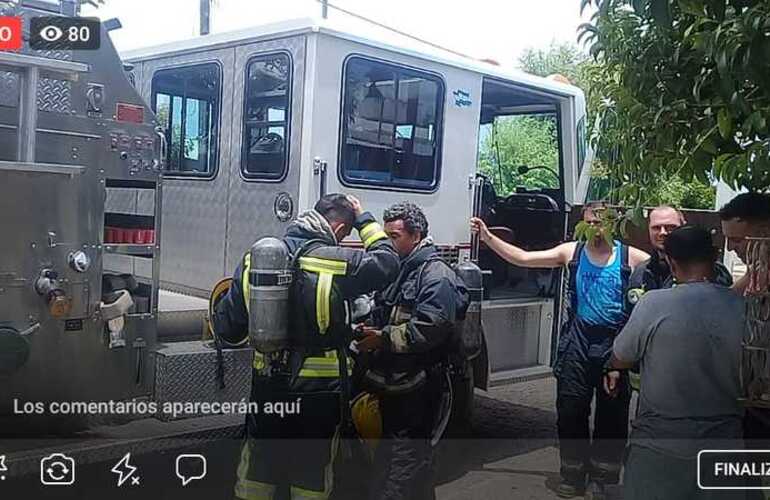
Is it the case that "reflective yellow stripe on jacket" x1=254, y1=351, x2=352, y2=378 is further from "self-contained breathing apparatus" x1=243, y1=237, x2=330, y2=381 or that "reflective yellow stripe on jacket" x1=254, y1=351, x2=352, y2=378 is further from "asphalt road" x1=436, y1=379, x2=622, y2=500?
"asphalt road" x1=436, y1=379, x2=622, y2=500

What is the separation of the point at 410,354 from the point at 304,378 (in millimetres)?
740

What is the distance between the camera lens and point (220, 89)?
198 inches

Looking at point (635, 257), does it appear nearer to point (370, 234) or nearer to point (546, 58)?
point (370, 234)

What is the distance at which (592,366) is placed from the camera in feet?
15.1

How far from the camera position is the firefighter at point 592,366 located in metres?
4.59

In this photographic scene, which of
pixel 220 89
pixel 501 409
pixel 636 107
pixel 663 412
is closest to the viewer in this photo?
pixel 636 107

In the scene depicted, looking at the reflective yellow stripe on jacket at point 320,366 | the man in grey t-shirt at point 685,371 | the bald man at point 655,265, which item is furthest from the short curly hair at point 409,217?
the man in grey t-shirt at point 685,371

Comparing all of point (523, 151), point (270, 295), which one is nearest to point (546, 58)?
point (523, 151)

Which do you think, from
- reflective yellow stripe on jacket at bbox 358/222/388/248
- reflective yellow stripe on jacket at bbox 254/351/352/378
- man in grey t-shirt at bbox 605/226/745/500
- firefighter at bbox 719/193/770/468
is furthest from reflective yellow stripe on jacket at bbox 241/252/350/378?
firefighter at bbox 719/193/770/468

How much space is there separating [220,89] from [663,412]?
10.6 feet

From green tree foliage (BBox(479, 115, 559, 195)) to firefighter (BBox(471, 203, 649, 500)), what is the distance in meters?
1.55

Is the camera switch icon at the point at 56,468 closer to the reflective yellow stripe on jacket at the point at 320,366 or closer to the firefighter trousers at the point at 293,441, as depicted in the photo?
the firefighter trousers at the point at 293,441

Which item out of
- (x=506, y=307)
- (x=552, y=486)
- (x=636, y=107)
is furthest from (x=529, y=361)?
(x=636, y=107)

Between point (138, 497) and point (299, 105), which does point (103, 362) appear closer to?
point (138, 497)
